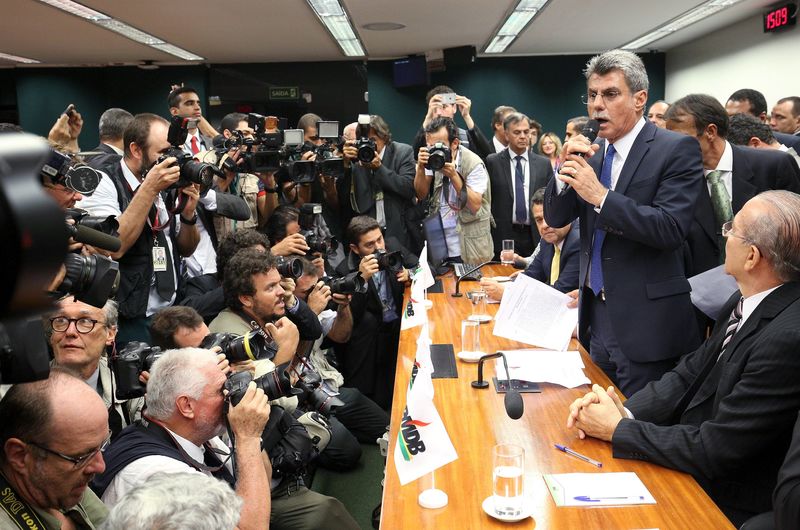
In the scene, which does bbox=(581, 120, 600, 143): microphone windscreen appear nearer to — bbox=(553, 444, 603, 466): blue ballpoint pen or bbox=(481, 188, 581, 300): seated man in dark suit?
bbox=(481, 188, 581, 300): seated man in dark suit

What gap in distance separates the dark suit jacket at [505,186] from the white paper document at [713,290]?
281 cm

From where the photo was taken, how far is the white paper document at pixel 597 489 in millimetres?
1627

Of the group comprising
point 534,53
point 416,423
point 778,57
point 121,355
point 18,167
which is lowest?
point 416,423

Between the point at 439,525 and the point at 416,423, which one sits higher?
the point at 416,423

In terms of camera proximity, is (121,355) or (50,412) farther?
(121,355)

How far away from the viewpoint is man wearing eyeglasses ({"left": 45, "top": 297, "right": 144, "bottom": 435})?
2.18 m

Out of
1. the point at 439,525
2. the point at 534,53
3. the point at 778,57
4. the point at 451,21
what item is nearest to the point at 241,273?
the point at 439,525

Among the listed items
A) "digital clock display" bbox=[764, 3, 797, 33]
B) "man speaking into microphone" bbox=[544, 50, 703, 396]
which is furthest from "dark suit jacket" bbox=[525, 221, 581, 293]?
"digital clock display" bbox=[764, 3, 797, 33]

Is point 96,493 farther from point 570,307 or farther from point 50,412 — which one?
point 570,307

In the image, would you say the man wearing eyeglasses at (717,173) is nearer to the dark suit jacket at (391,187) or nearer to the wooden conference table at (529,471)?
the wooden conference table at (529,471)

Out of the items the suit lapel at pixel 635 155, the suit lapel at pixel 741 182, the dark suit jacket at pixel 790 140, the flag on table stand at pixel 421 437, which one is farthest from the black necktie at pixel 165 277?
the dark suit jacket at pixel 790 140

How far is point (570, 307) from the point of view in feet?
9.38

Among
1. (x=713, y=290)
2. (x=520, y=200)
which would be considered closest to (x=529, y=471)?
(x=713, y=290)

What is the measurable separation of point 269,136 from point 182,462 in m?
2.30
